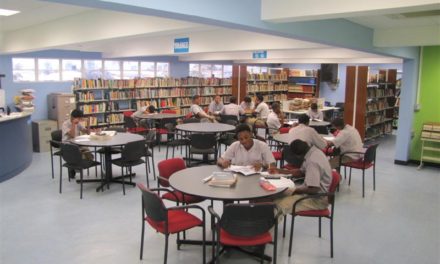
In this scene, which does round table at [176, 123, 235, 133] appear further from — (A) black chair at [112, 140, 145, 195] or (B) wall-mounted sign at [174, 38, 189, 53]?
(B) wall-mounted sign at [174, 38, 189, 53]

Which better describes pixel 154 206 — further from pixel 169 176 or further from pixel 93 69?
pixel 93 69

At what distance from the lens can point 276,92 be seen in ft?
53.4

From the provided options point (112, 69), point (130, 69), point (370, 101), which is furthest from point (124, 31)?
point (370, 101)

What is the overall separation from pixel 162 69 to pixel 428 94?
8909 millimetres

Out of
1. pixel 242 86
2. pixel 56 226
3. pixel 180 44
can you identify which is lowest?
pixel 56 226

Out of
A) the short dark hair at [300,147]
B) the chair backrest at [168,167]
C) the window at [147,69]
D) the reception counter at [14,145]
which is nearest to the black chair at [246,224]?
the short dark hair at [300,147]

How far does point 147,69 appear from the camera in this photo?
13430mm

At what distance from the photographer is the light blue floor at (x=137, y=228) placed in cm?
402

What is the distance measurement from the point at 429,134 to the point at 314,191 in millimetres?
5536

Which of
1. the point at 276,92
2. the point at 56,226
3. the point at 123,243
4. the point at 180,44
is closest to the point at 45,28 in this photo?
the point at 180,44

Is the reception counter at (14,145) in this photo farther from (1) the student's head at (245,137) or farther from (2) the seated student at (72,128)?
(1) the student's head at (245,137)

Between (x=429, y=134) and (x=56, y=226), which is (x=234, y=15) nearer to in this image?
(x=56, y=226)

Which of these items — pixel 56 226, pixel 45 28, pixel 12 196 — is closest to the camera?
pixel 56 226

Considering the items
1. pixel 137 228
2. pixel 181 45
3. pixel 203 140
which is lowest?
pixel 137 228
